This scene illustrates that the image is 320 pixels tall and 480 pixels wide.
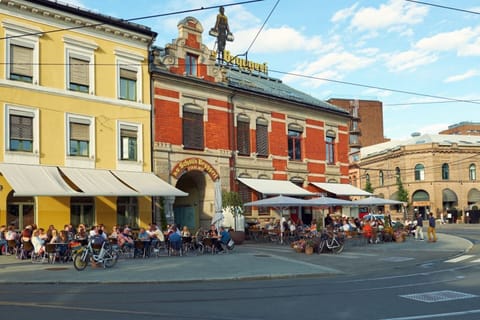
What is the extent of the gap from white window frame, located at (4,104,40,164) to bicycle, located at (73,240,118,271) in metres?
6.85

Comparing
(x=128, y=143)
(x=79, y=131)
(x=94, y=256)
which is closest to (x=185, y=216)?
(x=128, y=143)

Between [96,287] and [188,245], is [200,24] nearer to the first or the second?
[188,245]

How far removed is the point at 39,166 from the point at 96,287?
1065cm

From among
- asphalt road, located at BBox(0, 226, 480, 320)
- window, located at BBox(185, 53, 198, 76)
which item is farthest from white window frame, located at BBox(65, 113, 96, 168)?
asphalt road, located at BBox(0, 226, 480, 320)

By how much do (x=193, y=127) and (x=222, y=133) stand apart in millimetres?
2108

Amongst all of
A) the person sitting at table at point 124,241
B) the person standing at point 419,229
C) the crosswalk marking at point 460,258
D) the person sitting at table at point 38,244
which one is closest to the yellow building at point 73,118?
the person sitting at table at point 38,244

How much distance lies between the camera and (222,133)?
29906 millimetres

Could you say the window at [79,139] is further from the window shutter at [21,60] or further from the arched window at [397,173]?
the arched window at [397,173]

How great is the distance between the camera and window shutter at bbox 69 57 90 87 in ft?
77.7

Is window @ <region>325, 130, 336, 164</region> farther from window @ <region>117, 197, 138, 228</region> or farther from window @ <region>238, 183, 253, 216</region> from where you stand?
window @ <region>117, 197, 138, 228</region>

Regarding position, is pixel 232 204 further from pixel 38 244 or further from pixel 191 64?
pixel 38 244

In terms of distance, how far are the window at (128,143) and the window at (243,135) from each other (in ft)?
24.6

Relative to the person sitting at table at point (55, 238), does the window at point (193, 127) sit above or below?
above

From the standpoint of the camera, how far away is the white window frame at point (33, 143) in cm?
2119
